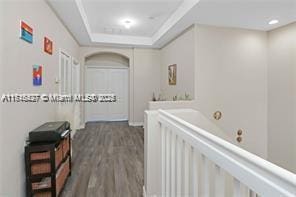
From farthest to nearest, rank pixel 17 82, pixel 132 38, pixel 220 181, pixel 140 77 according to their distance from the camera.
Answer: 1. pixel 140 77
2. pixel 132 38
3. pixel 17 82
4. pixel 220 181

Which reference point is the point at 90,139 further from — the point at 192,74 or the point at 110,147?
the point at 192,74

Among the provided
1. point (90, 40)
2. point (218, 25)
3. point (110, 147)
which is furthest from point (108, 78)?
point (218, 25)

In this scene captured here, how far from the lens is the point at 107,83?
7.39 meters

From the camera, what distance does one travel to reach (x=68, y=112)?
3307mm

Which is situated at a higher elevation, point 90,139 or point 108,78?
point 108,78

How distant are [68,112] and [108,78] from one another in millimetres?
4208

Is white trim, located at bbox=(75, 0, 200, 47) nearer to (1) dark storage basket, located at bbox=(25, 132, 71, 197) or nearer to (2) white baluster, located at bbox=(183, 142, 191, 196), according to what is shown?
(1) dark storage basket, located at bbox=(25, 132, 71, 197)

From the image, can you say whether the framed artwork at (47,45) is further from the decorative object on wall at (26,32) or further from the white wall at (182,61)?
the white wall at (182,61)

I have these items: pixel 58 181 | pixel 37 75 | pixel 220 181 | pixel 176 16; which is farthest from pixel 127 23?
pixel 220 181

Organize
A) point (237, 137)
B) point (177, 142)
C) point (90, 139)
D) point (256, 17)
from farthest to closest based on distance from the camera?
point (90, 139), point (237, 137), point (256, 17), point (177, 142)

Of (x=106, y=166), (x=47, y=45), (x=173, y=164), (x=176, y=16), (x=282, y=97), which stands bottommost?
(x=106, y=166)

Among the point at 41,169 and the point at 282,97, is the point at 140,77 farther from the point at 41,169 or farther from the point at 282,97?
the point at 41,169

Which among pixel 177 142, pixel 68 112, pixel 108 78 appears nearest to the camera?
pixel 177 142

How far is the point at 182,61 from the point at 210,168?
3.94 metres
